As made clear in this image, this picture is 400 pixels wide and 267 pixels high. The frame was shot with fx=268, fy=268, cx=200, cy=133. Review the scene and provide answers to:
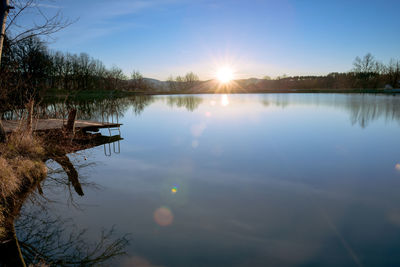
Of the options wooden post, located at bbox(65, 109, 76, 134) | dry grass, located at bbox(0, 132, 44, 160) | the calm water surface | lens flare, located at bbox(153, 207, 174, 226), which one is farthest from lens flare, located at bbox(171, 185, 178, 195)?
wooden post, located at bbox(65, 109, 76, 134)

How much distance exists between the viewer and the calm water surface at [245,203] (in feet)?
14.9

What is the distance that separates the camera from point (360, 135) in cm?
1545

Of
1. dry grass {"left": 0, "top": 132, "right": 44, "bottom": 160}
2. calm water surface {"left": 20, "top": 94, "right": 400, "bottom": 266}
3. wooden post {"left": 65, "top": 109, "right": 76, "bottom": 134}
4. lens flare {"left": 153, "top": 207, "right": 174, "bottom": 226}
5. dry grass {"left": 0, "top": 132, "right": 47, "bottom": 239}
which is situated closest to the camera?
calm water surface {"left": 20, "top": 94, "right": 400, "bottom": 266}

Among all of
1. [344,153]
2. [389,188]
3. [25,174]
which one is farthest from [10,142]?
[344,153]

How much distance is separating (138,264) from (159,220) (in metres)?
1.44

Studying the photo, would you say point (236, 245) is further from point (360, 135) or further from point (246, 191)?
point (360, 135)

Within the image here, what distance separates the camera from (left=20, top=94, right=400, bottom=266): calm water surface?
14.9 feet

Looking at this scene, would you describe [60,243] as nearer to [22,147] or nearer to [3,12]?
[22,147]

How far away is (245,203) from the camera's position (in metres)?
6.40

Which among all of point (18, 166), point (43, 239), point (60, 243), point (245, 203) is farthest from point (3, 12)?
point (245, 203)

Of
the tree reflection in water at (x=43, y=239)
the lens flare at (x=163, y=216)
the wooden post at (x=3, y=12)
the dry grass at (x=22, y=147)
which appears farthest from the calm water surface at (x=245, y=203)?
the wooden post at (x=3, y=12)

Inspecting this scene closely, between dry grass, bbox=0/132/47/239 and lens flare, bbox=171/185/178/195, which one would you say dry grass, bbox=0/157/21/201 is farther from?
lens flare, bbox=171/185/178/195

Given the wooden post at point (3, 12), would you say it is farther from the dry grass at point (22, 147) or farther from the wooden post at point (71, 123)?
the wooden post at point (71, 123)

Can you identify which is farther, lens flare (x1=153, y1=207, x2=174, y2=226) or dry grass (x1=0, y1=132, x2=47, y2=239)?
dry grass (x1=0, y1=132, x2=47, y2=239)
